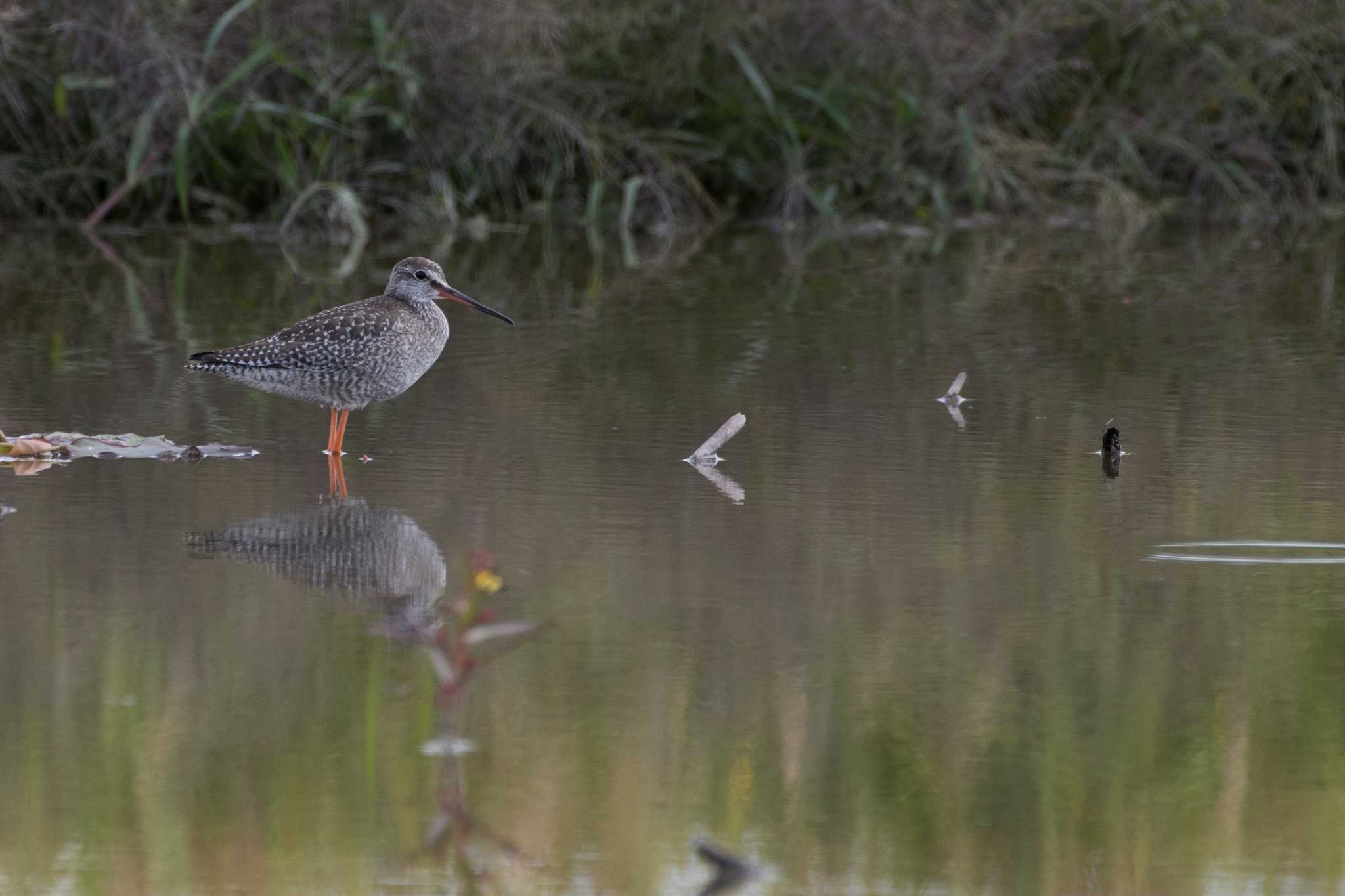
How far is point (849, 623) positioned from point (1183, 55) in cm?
1297

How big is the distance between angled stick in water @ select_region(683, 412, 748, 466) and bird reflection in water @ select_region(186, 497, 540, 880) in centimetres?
112

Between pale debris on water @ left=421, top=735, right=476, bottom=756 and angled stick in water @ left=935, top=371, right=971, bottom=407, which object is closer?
pale debris on water @ left=421, top=735, right=476, bottom=756

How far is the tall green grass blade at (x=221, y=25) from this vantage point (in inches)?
547

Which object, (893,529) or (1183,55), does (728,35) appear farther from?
(893,529)

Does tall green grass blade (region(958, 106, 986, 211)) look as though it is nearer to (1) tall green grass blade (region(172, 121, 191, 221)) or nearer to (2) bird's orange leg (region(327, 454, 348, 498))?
(1) tall green grass blade (region(172, 121, 191, 221))

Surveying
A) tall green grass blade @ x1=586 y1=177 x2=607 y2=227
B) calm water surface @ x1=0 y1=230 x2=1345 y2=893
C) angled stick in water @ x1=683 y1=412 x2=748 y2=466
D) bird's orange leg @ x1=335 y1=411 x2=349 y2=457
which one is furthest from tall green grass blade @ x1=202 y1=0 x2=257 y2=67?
angled stick in water @ x1=683 y1=412 x2=748 y2=466

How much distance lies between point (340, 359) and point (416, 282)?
792 mm

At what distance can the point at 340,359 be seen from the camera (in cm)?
690

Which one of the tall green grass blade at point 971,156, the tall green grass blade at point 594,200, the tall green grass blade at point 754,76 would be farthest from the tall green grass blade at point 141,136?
the tall green grass blade at point 971,156

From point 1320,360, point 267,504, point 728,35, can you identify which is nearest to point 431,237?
point 728,35

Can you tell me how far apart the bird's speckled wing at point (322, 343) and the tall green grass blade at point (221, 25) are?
721 centimetres

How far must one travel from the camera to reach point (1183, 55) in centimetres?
1669

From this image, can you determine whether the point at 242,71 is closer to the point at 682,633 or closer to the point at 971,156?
the point at 971,156

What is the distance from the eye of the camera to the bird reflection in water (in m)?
3.56
